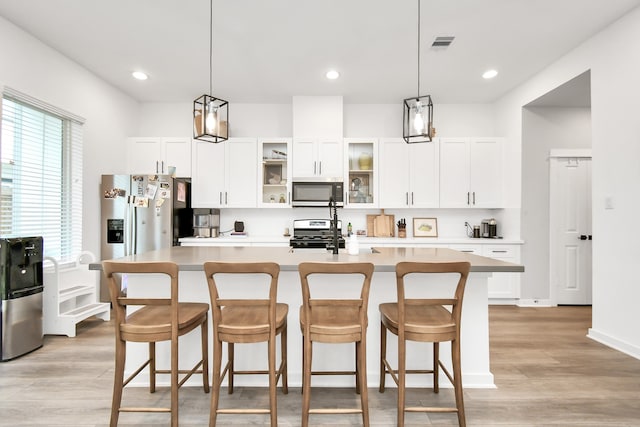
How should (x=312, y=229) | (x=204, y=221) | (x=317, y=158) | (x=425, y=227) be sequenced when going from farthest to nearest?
(x=425, y=227)
(x=204, y=221)
(x=312, y=229)
(x=317, y=158)

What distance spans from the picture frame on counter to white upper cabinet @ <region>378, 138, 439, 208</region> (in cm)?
38

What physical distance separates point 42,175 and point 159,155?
1.47 meters

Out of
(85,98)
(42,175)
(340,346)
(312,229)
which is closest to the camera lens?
(340,346)

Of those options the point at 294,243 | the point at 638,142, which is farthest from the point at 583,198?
the point at 294,243

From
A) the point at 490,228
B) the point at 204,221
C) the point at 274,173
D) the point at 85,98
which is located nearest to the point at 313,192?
the point at 274,173

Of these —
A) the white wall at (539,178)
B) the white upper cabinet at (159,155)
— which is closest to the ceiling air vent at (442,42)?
the white wall at (539,178)

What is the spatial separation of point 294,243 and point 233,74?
2.18m

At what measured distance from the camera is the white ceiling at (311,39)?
2801mm

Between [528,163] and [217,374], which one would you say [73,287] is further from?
[528,163]

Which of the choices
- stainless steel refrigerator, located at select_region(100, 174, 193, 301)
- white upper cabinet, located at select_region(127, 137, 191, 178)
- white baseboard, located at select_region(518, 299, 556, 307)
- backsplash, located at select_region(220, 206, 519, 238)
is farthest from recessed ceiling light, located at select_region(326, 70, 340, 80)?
white baseboard, located at select_region(518, 299, 556, 307)

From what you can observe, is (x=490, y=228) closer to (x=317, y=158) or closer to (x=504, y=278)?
(x=504, y=278)

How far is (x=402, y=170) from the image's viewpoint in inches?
189

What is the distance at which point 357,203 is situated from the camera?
15.8 feet

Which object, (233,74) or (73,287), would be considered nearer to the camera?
(73,287)
